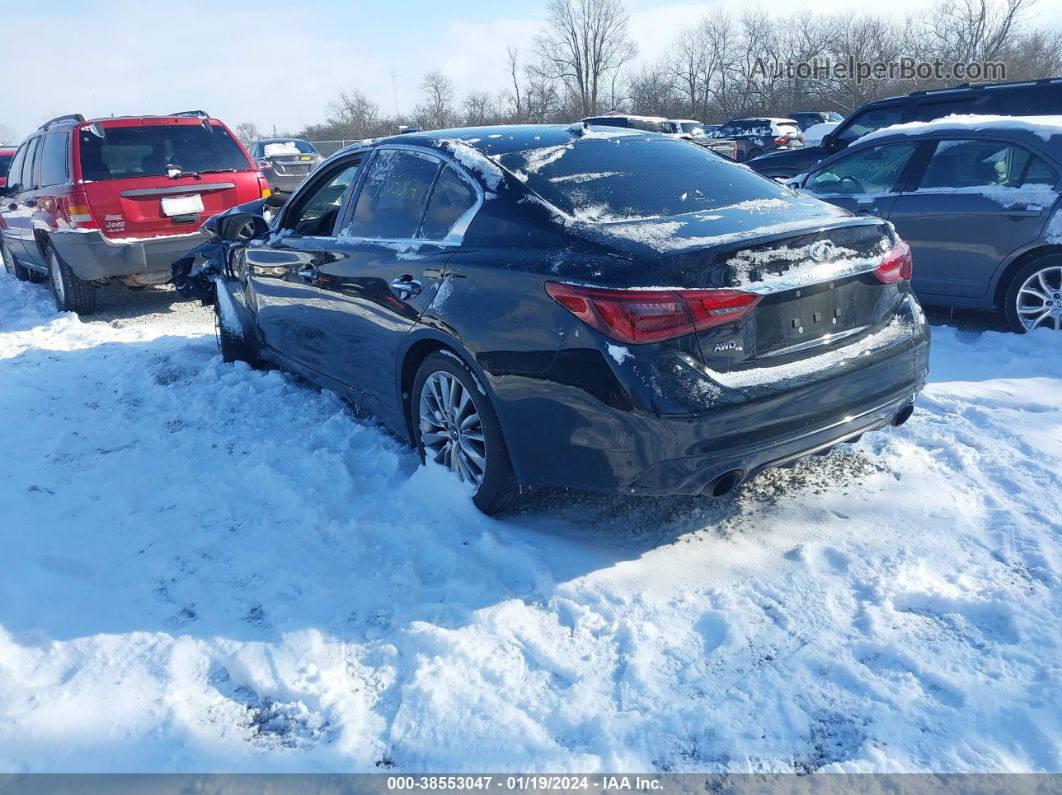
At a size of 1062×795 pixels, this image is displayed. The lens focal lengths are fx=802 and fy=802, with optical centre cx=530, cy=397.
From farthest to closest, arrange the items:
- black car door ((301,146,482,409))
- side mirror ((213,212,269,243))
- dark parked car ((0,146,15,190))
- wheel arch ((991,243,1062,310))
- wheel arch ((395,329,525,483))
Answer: dark parked car ((0,146,15,190)) → wheel arch ((991,243,1062,310)) → side mirror ((213,212,269,243)) → black car door ((301,146,482,409)) → wheel arch ((395,329,525,483))

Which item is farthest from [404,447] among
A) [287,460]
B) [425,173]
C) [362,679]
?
[362,679]

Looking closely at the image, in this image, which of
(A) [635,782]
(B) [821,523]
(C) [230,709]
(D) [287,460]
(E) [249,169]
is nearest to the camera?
(A) [635,782]

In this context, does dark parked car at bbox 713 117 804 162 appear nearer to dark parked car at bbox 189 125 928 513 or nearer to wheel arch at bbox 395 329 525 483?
dark parked car at bbox 189 125 928 513

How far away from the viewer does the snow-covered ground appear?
2.28 m

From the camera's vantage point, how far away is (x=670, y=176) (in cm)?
360

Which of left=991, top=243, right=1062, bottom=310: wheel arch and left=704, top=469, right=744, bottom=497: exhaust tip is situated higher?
left=991, top=243, right=1062, bottom=310: wheel arch

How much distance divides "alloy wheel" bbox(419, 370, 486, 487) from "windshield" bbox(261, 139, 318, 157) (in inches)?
743

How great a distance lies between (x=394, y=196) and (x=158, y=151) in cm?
547

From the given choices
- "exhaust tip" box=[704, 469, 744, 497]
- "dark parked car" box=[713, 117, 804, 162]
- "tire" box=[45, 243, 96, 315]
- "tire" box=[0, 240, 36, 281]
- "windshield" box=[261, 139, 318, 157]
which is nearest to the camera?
"exhaust tip" box=[704, 469, 744, 497]

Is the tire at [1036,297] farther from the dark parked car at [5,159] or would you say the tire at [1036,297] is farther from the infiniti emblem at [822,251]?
the dark parked car at [5,159]

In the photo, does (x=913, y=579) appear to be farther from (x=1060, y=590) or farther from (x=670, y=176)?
(x=670, y=176)

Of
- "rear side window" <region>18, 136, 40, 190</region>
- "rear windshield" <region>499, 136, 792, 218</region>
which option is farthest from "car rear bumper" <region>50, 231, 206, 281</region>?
"rear windshield" <region>499, 136, 792, 218</region>

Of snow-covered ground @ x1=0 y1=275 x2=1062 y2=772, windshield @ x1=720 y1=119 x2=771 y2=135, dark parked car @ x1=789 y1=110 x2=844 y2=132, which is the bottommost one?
snow-covered ground @ x1=0 y1=275 x2=1062 y2=772

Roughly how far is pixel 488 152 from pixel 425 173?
1.20 feet
